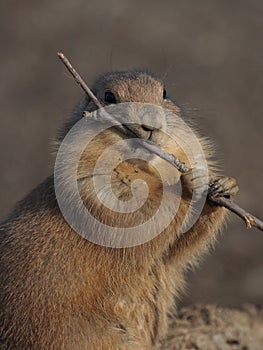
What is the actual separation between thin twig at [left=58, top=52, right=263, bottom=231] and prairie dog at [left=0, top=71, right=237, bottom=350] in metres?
0.09

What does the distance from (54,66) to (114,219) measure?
7264mm

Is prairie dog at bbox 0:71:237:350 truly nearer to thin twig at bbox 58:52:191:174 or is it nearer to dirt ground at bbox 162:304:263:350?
thin twig at bbox 58:52:191:174

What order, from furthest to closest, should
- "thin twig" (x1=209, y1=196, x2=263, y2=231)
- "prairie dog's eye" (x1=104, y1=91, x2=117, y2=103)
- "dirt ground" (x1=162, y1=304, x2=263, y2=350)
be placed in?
1. "dirt ground" (x1=162, y1=304, x2=263, y2=350)
2. "prairie dog's eye" (x1=104, y1=91, x2=117, y2=103)
3. "thin twig" (x1=209, y1=196, x2=263, y2=231)

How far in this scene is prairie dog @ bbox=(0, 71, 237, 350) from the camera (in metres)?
5.26

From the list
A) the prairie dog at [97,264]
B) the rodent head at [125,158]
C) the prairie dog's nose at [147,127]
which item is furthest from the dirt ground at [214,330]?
the prairie dog's nose at [147,127]

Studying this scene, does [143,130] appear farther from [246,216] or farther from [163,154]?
[246,216]

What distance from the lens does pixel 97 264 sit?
17.6 ft

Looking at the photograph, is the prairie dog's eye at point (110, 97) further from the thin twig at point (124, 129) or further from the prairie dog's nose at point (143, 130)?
the prairie dog's nose at point (143, 130)

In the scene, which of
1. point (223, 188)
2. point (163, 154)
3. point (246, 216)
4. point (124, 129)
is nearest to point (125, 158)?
point (124, 129)

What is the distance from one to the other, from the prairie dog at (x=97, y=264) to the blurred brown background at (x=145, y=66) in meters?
4.06

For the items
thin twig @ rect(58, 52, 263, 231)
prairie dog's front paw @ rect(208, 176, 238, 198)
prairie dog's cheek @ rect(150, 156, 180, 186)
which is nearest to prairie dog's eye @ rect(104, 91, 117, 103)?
thin twig @ rect(58, 52, 263, 231)

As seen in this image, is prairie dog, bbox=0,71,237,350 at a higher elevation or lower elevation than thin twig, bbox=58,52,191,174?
lower

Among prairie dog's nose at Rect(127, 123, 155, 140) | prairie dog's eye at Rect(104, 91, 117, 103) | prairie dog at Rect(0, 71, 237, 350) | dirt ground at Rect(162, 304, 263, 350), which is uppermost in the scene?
prairie dog's eye at Rect(104, 91, 117, 103)

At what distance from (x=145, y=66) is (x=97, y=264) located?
21.6 ft
